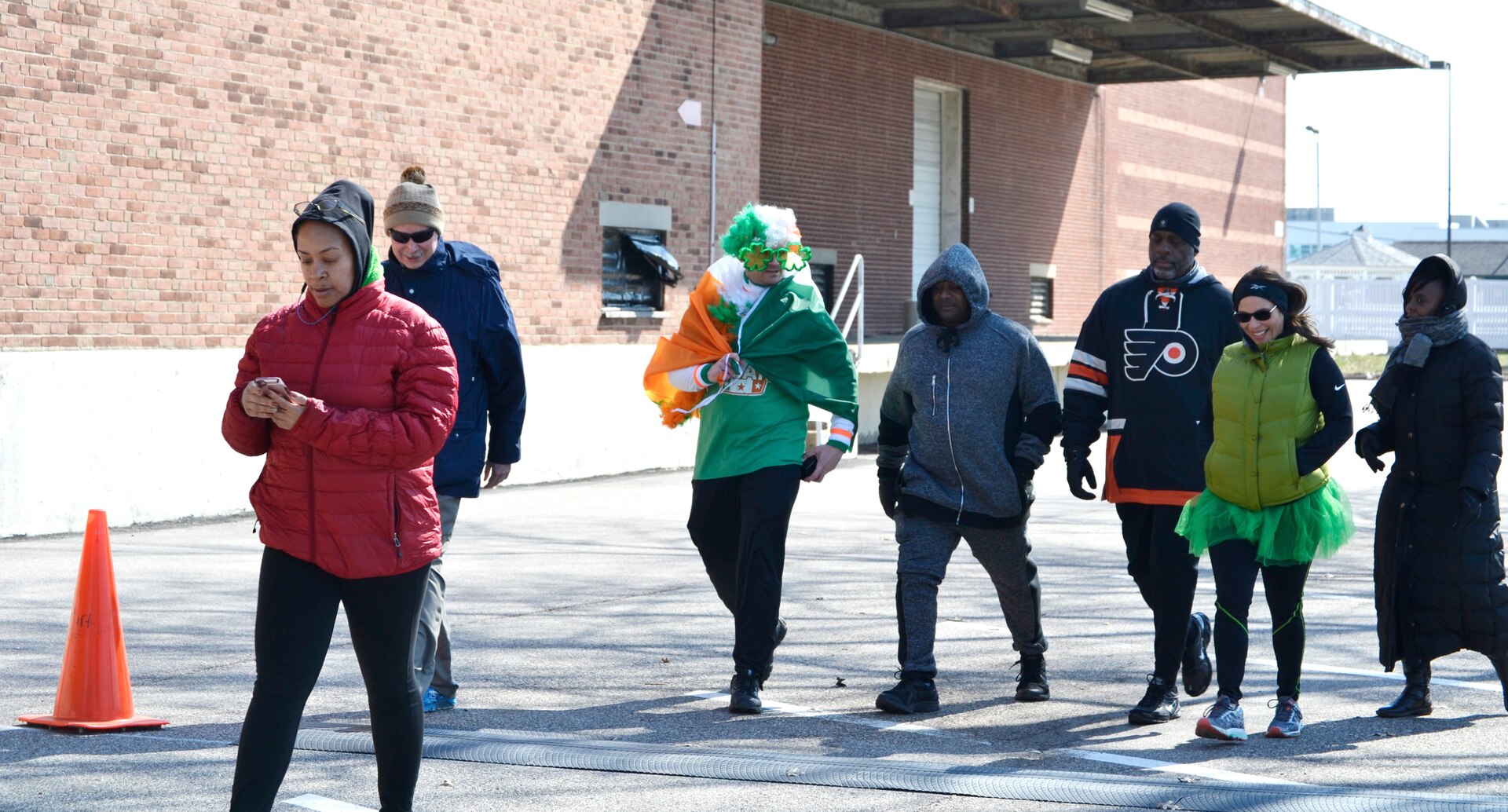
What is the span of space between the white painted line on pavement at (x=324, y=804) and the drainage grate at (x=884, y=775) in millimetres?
602

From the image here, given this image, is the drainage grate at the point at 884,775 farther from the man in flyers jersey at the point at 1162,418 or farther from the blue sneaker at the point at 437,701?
the man in flyers jersey at the point at 1162,418

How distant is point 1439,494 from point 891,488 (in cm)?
210

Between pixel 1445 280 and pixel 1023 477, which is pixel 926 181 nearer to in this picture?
pixel 1445 280

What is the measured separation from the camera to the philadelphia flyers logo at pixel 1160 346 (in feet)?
20.4

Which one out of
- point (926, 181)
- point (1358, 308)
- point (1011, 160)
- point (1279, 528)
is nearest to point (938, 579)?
point (1279, 528)

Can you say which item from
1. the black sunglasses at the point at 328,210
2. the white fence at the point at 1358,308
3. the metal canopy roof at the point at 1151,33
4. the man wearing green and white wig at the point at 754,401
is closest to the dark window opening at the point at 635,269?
the metal canopy roof at the point at 1151,33

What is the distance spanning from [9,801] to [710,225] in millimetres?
14077

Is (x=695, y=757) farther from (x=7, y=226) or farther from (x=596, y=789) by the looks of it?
(x=7, y=226)

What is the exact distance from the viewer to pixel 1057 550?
11.2 meters

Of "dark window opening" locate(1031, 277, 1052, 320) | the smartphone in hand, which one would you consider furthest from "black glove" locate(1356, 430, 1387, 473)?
"dark window opening" locate(1031, 277, 1052, 320)

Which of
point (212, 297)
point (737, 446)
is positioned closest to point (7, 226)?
point (212, 297)

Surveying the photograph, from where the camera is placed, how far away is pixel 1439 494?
6.35 m

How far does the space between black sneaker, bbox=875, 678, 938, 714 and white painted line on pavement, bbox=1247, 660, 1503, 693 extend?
170 centimetres

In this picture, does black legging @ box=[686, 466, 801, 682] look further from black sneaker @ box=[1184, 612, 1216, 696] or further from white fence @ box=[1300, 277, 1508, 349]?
white fence @ box=[1300, 277, 1508, 349]
